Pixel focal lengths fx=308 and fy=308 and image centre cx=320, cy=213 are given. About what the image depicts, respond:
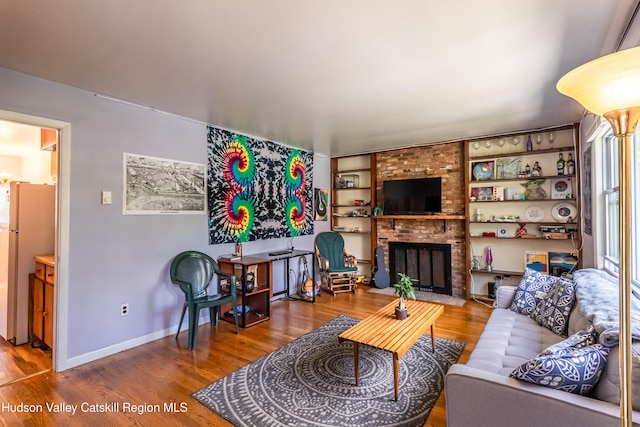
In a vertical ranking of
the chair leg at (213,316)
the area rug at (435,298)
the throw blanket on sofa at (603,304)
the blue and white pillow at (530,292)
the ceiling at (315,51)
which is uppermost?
the ceiling at (315,51)

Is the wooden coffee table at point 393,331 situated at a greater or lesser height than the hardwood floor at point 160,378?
greater

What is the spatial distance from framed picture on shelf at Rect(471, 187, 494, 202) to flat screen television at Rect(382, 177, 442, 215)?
0.48 metres

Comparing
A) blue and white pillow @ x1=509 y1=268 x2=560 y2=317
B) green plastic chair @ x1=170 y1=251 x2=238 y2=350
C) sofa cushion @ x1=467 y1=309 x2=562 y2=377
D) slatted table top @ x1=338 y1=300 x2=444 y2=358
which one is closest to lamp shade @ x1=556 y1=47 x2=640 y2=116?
sofa cushion @ x1=467 y1=309 x2=562 y2=377

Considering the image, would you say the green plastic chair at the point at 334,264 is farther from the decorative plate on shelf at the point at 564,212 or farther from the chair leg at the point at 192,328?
the decorative plate on shelf at the point at 564,212

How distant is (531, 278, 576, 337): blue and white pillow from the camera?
7.72 feet

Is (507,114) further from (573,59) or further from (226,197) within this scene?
(226,197)

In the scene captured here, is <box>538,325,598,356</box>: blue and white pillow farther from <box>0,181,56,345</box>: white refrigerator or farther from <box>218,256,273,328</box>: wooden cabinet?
<box>0,181,56,345</box>: white refrigerator

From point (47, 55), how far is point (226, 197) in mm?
2140

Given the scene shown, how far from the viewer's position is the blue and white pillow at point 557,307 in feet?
7.72

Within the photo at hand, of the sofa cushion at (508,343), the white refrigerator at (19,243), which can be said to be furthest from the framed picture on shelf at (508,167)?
the white refrigerator at (19,243)

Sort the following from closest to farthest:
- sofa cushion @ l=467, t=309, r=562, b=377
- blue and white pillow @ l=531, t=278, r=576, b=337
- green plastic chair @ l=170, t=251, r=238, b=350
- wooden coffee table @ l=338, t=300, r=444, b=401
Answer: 1. sofa cushion @ l=467, t=309, r=562, b=377
2. wooden coffee table @ l=338, t=300, r=444, b=401
3. blue and white pillow @ l=531, t=278, r=576, b=337
4. green plastic chair @ l=170, t=251, r=238, b=350

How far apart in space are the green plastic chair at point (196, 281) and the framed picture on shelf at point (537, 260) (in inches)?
154

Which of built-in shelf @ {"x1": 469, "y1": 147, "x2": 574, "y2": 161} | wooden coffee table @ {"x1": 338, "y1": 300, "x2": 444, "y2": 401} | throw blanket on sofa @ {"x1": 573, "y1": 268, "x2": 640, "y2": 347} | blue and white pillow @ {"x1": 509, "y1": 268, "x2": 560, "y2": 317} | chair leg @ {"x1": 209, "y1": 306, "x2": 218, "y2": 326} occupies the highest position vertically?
built-in shelf @ {"x1": 469, "y1": 147, "x2": 574, "y2": 161}

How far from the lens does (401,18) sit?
1.74 m
